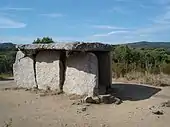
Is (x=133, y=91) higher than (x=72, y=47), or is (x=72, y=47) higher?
(x=72, y=47)

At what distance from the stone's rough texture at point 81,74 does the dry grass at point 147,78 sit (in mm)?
3663

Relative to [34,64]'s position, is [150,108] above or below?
below

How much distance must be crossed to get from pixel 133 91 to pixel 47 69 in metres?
3.07

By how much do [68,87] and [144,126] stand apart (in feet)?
12.7

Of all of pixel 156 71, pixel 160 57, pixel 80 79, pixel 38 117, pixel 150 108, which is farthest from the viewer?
pixel 160 57

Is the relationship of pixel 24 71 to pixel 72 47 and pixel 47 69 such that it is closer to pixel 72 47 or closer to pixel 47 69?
pixel 47 69

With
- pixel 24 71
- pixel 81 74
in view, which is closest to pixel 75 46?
pixel 81 74

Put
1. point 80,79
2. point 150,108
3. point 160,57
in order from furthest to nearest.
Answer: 1. point 160,57
2. point 80,79
3. point 150,108

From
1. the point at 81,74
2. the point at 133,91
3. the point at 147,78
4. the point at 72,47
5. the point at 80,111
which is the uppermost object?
the point at 72,47

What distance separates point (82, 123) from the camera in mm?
7180

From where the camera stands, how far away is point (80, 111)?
8211 mm

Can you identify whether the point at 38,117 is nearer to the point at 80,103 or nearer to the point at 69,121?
the point at 69,121

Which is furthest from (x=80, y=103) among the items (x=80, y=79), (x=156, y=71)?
(x=156, y=71)

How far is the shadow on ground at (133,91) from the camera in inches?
393
